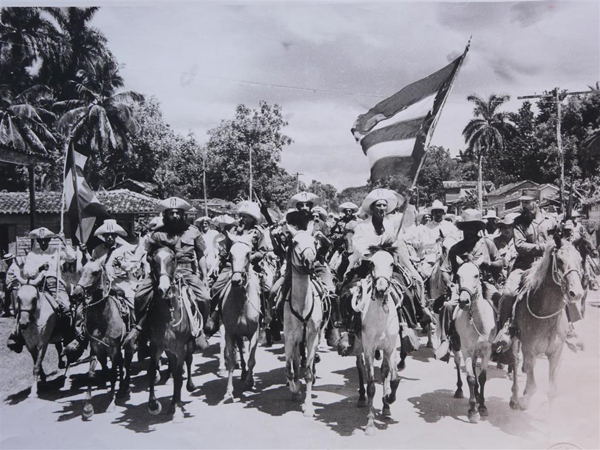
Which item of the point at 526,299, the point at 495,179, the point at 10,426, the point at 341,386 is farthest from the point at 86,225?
the point at 495,179

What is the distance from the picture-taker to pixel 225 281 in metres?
8.16

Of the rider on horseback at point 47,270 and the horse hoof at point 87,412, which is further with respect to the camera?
the rider on horseback at point 47,270

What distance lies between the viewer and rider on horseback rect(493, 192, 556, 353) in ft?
21.3

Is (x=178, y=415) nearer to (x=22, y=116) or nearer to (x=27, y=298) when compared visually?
(x=27, y=298)

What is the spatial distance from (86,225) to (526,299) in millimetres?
7212

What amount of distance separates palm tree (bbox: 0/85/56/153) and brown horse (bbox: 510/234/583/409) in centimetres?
917

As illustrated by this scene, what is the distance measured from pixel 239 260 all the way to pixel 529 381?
4.04m

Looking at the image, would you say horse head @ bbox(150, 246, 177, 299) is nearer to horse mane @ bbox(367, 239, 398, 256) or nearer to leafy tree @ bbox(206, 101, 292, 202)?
horse mane @ bbox(367, 239, 398, 256)

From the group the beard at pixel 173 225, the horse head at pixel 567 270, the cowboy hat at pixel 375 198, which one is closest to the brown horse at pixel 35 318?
the beard at pixel 173 225

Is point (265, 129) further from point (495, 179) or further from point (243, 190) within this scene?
point (495, 179)

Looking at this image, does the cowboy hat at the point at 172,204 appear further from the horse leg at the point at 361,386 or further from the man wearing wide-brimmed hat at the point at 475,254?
the man wearing wide-brimmed hat at the point at 475,254

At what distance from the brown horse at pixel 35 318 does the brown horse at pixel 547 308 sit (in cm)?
659

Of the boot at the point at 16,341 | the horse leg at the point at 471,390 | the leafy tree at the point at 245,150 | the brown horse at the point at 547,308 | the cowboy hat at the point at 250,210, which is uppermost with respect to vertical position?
the leafy tree at the point at 245,150

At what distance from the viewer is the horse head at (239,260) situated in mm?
6793
